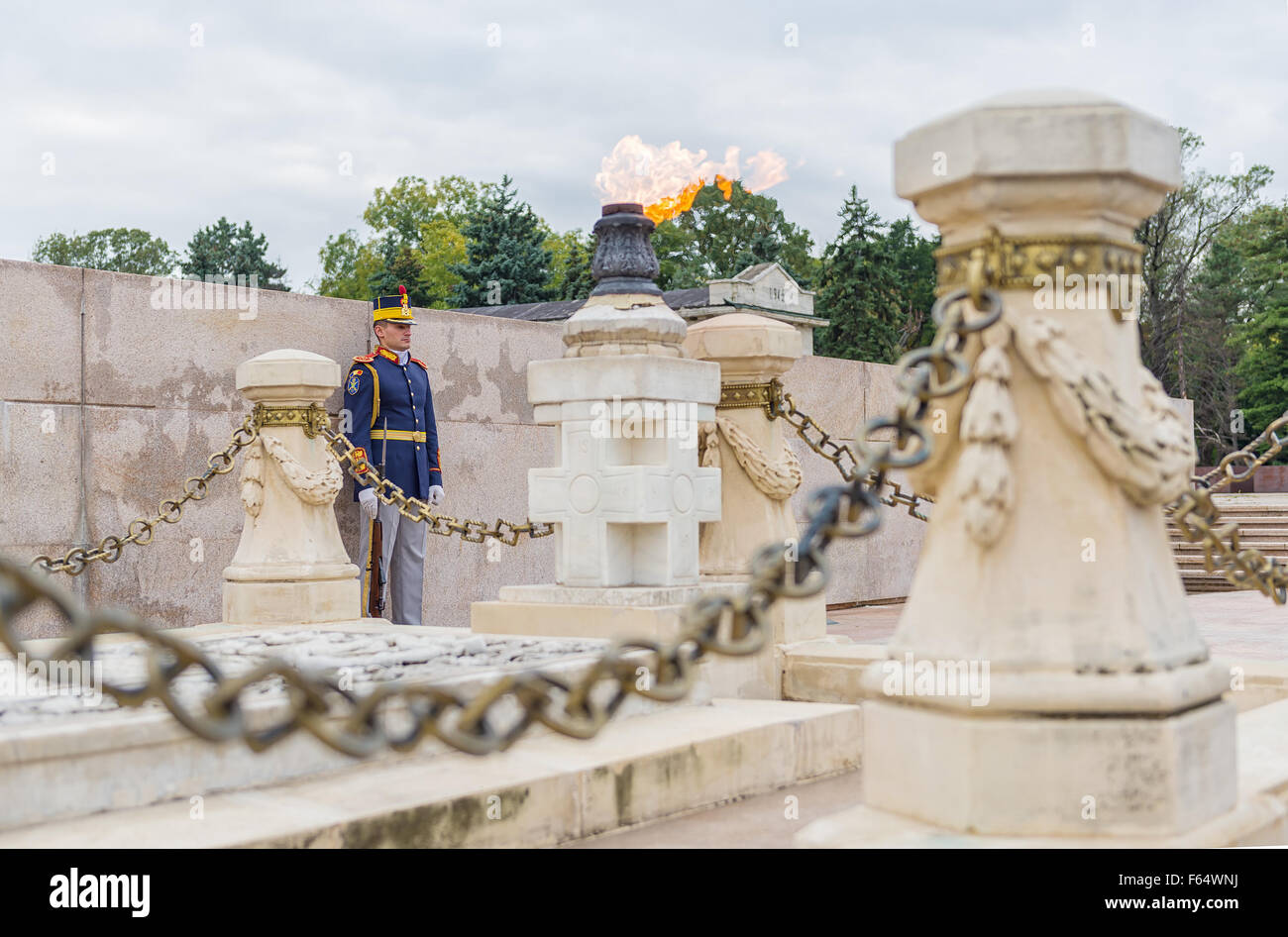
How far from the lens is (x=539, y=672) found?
239 centimetres

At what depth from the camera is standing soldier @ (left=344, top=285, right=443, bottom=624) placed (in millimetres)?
9141

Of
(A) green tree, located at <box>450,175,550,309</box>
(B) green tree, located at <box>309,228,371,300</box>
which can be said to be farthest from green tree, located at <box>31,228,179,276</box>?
(A) green tree, located at <box>450,175,550,309</box>

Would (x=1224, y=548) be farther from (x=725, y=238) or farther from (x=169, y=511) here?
(x=725, y=238)

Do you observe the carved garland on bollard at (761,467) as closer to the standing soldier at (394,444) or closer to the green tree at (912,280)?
the standing soldier at (394,444)

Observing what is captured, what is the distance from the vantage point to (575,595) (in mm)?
6219

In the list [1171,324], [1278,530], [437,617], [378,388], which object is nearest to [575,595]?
[378,388]

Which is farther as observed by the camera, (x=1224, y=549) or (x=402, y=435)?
(x=402, y=435)

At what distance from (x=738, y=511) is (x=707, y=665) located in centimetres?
129

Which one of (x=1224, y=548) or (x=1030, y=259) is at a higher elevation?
(x=1030, y=259)

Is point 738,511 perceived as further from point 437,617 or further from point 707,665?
point 437,617

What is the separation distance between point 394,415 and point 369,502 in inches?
25.8

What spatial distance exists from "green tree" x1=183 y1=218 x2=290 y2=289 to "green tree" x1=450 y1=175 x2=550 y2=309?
1563 centimetres

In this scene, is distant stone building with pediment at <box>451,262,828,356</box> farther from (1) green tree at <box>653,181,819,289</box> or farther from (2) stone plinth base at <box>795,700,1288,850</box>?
(2) stone plinth base at <box>795,700,1288,850</box>

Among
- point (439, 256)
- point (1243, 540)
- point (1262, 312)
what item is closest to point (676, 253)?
point (439, 256)
